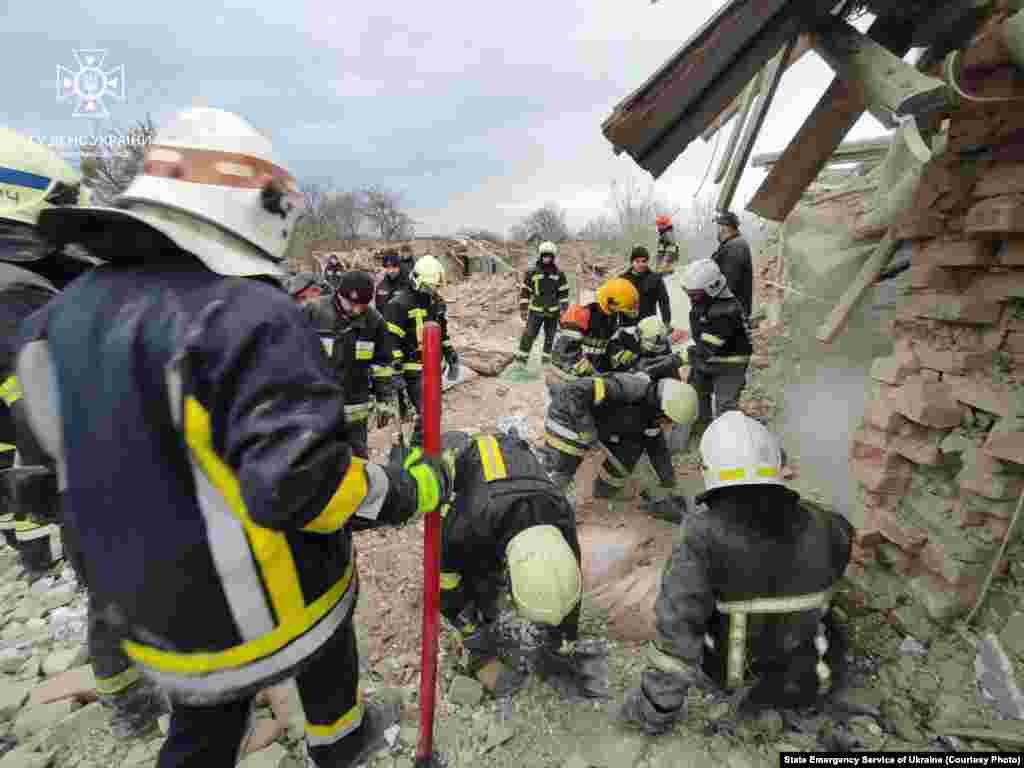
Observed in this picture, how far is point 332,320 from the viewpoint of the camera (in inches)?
171

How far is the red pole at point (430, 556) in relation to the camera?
183 centimetres

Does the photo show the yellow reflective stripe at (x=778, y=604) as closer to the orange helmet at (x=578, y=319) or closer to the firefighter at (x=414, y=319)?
the orange helmet at (x=578, y=319)

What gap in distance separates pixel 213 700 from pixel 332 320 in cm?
344

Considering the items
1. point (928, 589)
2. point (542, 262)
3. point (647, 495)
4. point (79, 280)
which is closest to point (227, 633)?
point (79, 280)

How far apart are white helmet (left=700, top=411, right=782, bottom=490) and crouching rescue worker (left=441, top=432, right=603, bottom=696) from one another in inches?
26.7

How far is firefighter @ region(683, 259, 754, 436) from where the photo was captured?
14.8 feet

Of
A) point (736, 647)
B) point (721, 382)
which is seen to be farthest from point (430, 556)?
point (721, 382)

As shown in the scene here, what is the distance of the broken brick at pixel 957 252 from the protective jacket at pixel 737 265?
2.68 meters

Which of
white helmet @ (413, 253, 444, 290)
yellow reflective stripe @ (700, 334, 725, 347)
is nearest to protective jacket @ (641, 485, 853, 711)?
yellow reflective stripe @ (700, 334, 725, 347)

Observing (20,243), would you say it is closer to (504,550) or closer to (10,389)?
(10,389)

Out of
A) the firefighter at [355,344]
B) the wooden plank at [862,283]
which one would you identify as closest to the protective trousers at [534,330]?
the firefighter at [355,344]

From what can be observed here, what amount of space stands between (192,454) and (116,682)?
177cm

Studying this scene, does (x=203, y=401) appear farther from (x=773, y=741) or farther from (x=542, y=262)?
(x=542, y=262)

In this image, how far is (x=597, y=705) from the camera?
2.35m
